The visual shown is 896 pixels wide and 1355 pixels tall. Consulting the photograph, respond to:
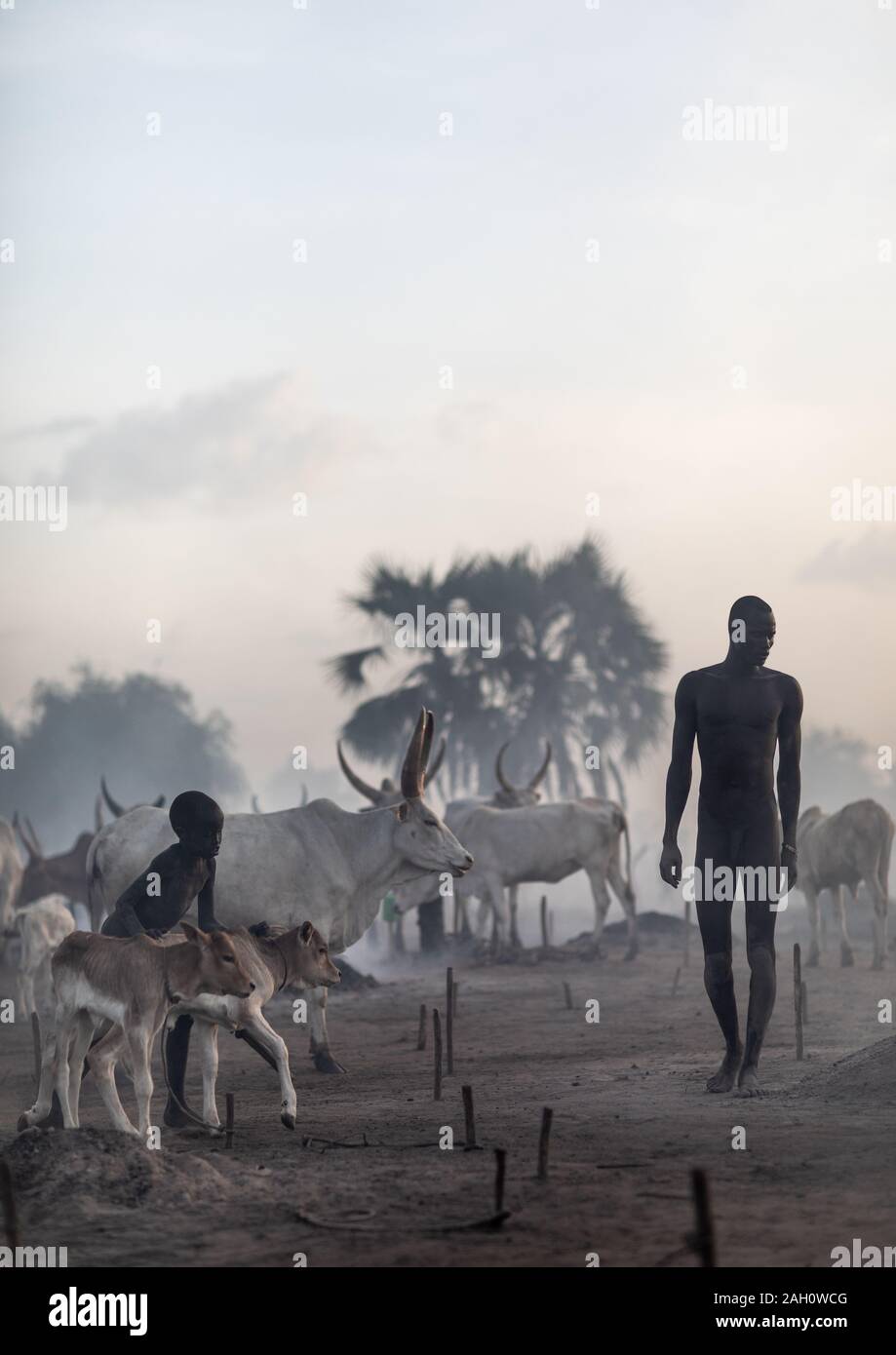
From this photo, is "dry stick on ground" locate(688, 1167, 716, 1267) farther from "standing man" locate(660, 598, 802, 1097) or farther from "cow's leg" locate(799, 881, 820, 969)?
"cow's leg" locate(799, 881, 820, 969)

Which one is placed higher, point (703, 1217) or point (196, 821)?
point (196, 821)

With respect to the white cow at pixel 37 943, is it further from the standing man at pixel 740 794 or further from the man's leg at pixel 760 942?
the man's leg at pixel 760 942

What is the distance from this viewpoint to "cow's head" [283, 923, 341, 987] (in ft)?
31.8

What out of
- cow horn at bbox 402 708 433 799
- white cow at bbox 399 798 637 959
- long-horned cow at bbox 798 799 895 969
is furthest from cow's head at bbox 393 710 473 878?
white cow at bbox 399 798 637 959

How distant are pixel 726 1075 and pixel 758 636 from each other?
241 centimetres

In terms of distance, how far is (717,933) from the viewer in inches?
382

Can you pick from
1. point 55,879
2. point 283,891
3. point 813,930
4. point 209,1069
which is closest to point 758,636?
point 209,1069

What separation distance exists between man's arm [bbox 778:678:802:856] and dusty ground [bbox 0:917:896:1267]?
141 centimetres

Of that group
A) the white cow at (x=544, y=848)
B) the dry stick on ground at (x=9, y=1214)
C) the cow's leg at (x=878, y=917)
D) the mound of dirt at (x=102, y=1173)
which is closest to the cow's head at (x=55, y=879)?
the white cow at (x=544, y=848)

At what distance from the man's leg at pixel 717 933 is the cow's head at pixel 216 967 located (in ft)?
8.56

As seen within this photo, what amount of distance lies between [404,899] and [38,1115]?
13958 millimetres

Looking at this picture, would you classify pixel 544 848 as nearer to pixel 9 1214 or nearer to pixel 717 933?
pixel 717 933

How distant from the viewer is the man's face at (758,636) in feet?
32.2
